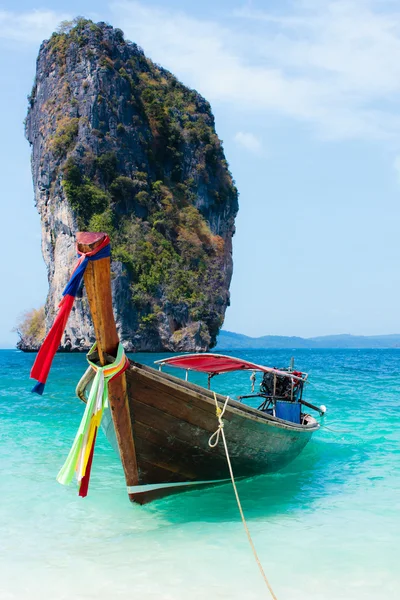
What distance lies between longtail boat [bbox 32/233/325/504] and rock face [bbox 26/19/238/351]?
40.4 m

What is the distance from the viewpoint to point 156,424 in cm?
657

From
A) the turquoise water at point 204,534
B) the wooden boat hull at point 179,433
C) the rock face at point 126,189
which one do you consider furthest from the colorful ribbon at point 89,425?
the rock face at point 126,189

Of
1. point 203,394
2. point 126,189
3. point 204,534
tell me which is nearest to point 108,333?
point 203,394

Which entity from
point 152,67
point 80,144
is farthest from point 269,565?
point 152,67

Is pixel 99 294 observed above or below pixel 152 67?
below

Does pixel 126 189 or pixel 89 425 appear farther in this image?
pixel 126 189

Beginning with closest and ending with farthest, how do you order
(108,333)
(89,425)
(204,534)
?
(108,333) < (89,425) < (204,534)

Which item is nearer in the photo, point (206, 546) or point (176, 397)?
point (206, 546)

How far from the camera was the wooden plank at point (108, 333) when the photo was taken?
518 cm

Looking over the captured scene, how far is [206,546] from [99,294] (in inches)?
112

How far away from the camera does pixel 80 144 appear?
50.1 m

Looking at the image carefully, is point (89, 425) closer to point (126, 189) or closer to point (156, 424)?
point (156, 424)

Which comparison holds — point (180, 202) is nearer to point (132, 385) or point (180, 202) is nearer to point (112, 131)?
point (112, 131)

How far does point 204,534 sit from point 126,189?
47875 mm
